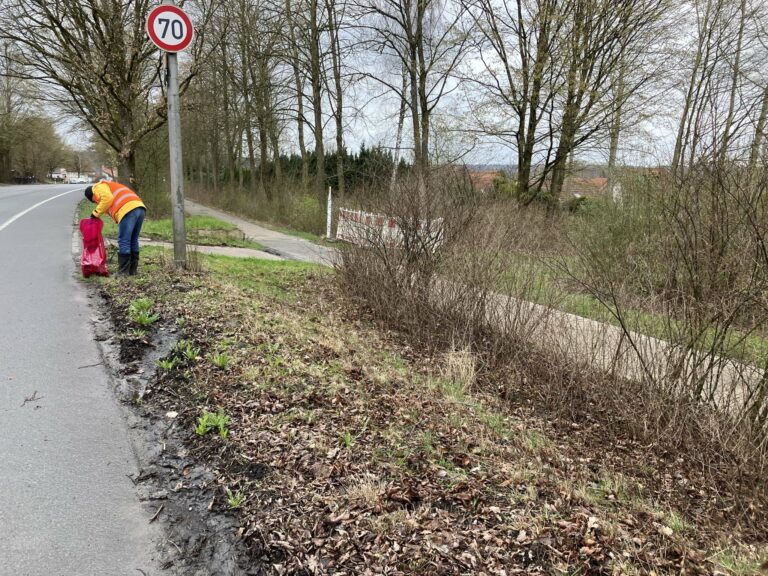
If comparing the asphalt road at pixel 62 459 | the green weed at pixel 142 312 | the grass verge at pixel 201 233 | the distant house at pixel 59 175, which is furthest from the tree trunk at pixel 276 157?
the distant house at pixel 59 175

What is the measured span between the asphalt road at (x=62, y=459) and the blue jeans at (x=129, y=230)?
140 cm

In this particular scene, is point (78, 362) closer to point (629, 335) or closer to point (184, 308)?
point (184, 308)

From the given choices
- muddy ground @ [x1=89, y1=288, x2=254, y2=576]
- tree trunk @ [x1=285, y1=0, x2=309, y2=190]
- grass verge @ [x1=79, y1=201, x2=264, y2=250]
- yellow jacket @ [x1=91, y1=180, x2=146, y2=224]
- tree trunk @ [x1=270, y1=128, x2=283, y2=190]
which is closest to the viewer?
muddy ground @ [x1=89, y1=288, x2=254, y2=576]

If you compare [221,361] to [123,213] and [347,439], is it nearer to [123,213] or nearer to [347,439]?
[347,439]

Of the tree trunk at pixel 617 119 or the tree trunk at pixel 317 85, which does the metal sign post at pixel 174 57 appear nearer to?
the tree trunk at pixel 617 119

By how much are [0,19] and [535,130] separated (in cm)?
1664

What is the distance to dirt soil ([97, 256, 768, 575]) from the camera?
2535 mm

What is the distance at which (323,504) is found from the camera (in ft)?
9.28

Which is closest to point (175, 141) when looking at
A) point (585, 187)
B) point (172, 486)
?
point (172, 486)

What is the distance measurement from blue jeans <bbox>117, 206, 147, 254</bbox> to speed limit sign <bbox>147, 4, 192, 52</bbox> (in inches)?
89.7

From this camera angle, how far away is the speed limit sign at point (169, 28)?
22.1 feet

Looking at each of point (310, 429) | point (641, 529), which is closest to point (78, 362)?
point (310, 429)

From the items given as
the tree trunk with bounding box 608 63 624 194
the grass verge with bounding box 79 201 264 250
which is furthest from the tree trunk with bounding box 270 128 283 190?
the tree trunk with bounding box 608 63 624 194

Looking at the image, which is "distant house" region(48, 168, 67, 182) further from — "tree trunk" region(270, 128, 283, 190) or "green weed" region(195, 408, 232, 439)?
"green weed" region(195, 408, 232, 439)
